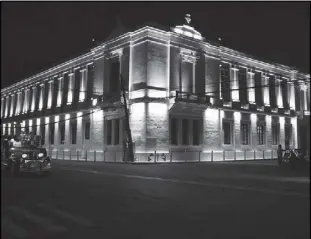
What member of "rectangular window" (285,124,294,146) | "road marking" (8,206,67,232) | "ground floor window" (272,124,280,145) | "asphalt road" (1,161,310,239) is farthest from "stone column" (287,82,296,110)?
"road marking" (8,206,67,232)

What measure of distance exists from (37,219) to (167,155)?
68.3ft

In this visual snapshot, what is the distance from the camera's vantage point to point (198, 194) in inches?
444

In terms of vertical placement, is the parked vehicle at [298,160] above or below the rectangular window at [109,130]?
below

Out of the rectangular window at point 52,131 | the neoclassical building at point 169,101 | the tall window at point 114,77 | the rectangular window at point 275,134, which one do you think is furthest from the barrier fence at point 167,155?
the tall window at point 114,77

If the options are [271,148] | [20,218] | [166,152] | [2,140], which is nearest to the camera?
[20,218]

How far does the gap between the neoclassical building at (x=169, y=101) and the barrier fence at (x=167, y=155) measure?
102 millimetres

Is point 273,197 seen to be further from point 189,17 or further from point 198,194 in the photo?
point 189,17

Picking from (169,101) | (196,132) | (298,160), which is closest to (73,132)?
(169,101)

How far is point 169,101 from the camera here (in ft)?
92.9

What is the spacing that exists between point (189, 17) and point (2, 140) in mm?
22383

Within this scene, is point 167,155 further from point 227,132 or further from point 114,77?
point 114,77

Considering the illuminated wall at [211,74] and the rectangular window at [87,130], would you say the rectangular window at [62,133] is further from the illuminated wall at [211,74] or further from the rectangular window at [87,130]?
the illuminated wall at [211,74]

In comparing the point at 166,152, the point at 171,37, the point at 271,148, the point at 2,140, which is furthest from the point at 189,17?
the point at 2,140

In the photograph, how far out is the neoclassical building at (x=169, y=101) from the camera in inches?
1104
